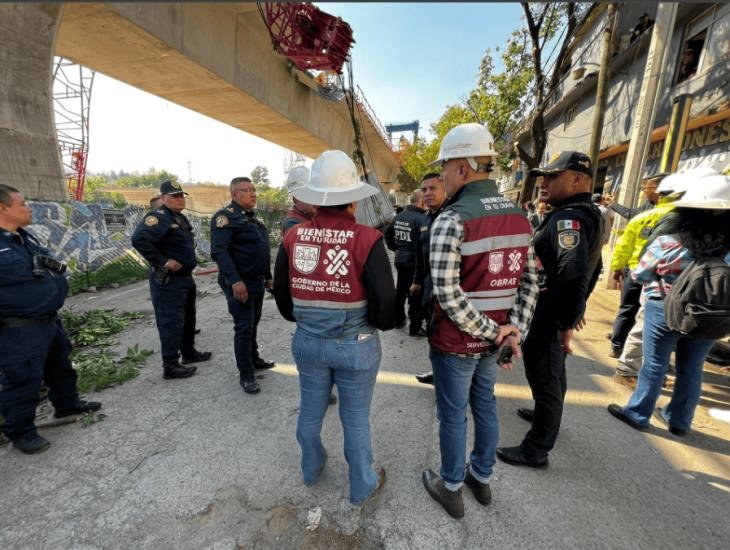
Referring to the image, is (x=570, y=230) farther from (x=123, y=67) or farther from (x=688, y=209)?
(x=123, y=67)

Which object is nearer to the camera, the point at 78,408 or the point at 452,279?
the point at 452,279

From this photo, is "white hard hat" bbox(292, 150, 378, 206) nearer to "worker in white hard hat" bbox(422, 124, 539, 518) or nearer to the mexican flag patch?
"worker in white hard hat" bbox(422, 124, 539, 518)

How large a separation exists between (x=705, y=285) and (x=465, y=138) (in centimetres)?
226

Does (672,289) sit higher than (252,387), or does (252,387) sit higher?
(672,289)

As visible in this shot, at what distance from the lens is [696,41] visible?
8.66 meters

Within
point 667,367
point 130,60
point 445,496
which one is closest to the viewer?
point 445,496

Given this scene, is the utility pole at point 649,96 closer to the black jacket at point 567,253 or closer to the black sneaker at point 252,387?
the black jacket at point 567,253

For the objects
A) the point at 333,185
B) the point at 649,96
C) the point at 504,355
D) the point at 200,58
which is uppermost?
the point at 649,96

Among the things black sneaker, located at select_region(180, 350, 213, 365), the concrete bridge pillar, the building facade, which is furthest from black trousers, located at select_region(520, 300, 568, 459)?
the concrete bridge pillar

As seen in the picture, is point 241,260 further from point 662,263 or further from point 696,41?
point 696,41

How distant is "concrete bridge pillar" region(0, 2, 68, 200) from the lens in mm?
4965

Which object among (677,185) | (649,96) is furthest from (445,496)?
(649,96)

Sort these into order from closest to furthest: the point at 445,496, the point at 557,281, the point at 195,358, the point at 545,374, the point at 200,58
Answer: the point at 445,496
the point at 557,281
the point at 545,374
the point at 195,358
the point at 200,58

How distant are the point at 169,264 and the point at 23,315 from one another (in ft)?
4.22
